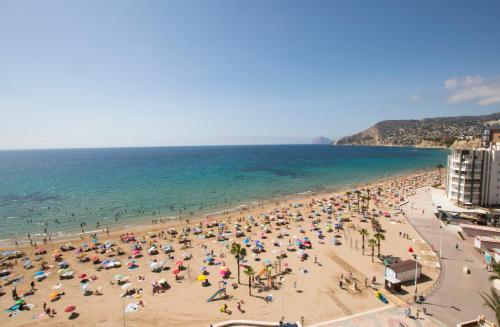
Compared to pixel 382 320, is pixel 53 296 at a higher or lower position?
lower

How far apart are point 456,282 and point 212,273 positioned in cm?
2506

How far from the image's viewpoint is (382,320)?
763 inches

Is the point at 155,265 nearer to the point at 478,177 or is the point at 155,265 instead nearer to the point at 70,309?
the point at 70,309

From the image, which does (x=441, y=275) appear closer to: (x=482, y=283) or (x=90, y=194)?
(x=482, y=283)

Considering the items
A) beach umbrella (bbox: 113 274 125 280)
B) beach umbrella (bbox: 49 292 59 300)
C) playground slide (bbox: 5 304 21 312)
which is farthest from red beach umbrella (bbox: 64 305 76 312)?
beach umbrella (bbox: 113 274 125 280)

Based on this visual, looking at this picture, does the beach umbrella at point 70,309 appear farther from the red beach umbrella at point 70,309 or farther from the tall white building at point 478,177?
the tall white building at point 478,177

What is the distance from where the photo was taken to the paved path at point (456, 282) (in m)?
20.1

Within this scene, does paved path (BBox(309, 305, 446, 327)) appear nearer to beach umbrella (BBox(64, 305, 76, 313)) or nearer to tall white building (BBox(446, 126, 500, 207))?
beach umbrella (BBox(64, 305, 76, 313))

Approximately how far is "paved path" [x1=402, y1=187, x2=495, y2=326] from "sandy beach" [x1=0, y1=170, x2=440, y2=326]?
1517 mm

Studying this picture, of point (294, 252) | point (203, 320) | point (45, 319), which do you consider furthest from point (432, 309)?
point (45, 319)

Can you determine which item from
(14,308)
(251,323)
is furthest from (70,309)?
(251,323)

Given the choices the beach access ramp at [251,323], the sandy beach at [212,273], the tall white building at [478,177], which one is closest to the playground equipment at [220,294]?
the sandy beach at [212,273]

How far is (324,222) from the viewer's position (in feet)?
157

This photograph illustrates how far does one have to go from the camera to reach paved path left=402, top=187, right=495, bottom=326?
2011cm
